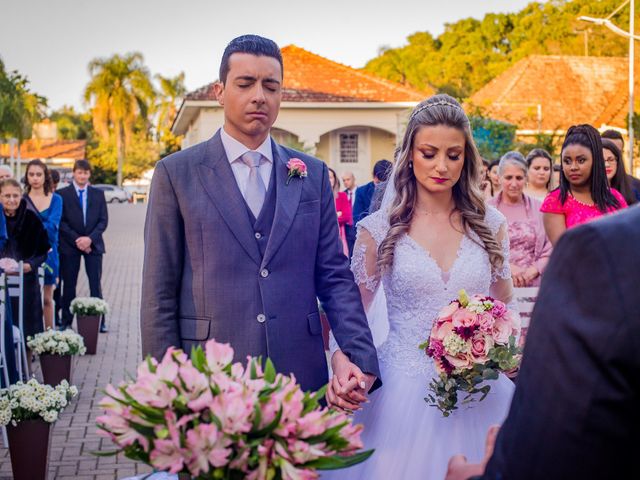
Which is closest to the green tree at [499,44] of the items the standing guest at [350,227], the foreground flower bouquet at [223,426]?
the standing guest at [350,227]

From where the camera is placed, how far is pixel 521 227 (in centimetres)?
806

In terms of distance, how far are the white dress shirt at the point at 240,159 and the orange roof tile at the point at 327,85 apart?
28.6 metres

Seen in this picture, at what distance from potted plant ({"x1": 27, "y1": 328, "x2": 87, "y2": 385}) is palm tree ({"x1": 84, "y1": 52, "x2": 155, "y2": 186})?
199ft

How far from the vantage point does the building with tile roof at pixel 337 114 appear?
34.0m

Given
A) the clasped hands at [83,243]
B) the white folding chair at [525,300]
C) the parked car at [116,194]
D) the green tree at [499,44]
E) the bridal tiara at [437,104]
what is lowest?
the parked car at [116,194]

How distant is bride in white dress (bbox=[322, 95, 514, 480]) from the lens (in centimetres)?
386

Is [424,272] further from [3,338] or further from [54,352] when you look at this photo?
[54,352]

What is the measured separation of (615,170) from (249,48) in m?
4.60

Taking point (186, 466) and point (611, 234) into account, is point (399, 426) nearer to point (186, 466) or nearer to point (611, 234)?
point (186, 466)

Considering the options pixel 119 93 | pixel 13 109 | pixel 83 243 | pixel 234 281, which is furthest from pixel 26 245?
pixel 119 93

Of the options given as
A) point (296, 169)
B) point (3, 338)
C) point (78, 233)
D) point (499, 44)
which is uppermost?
point (499, 44)

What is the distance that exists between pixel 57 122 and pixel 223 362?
12073 cm

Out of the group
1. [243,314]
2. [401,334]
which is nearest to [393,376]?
[401,334]

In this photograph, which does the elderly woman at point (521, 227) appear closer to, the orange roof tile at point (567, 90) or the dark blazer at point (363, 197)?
the dark blazer at point (363, 197)
